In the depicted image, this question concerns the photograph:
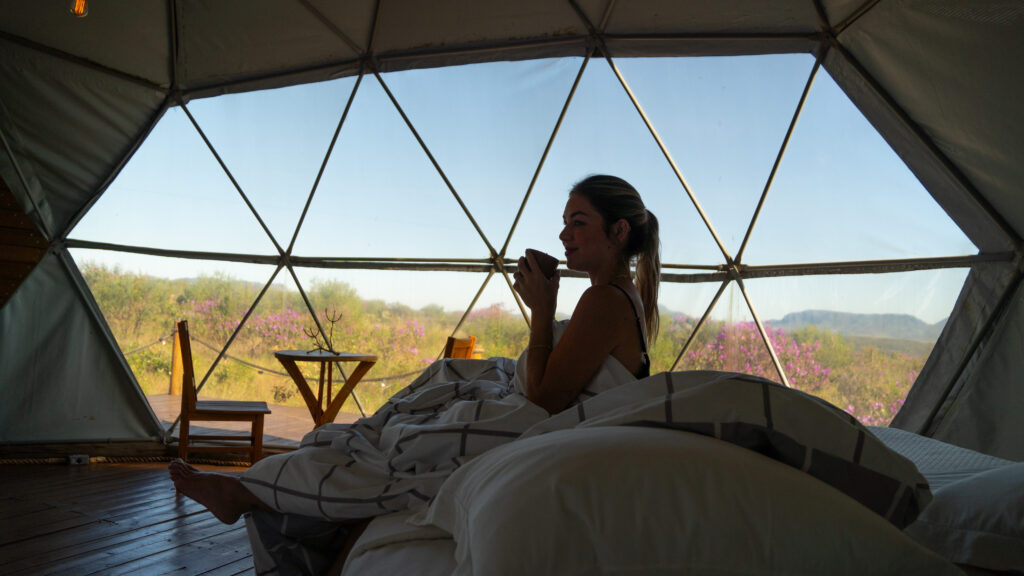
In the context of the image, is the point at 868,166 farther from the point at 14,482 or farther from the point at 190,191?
the point at 14,482

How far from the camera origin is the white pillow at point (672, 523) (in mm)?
816

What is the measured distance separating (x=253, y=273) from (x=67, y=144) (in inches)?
64.6

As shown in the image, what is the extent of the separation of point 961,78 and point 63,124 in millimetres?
5802

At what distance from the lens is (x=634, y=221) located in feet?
7.50

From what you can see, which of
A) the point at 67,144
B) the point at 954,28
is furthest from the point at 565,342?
the point at 67,144

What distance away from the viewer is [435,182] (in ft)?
17.2

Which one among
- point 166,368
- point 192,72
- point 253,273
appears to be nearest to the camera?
A: point 192,72

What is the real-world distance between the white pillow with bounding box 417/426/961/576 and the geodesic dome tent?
10.3 feet

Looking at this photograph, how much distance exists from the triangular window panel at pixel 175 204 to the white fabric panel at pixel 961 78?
4.53m

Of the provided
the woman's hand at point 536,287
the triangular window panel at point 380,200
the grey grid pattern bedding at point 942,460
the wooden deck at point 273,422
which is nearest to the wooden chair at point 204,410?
the wooden deck at point 273,422

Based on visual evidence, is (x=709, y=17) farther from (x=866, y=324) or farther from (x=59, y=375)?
(x=59, y=375)

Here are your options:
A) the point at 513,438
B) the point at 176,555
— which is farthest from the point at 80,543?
the point at 513,438

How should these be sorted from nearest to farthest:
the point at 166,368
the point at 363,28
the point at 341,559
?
the point at 341,559 → the point at 363,28 → the point at 166,368

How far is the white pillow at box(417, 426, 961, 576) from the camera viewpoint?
0.82 metres
